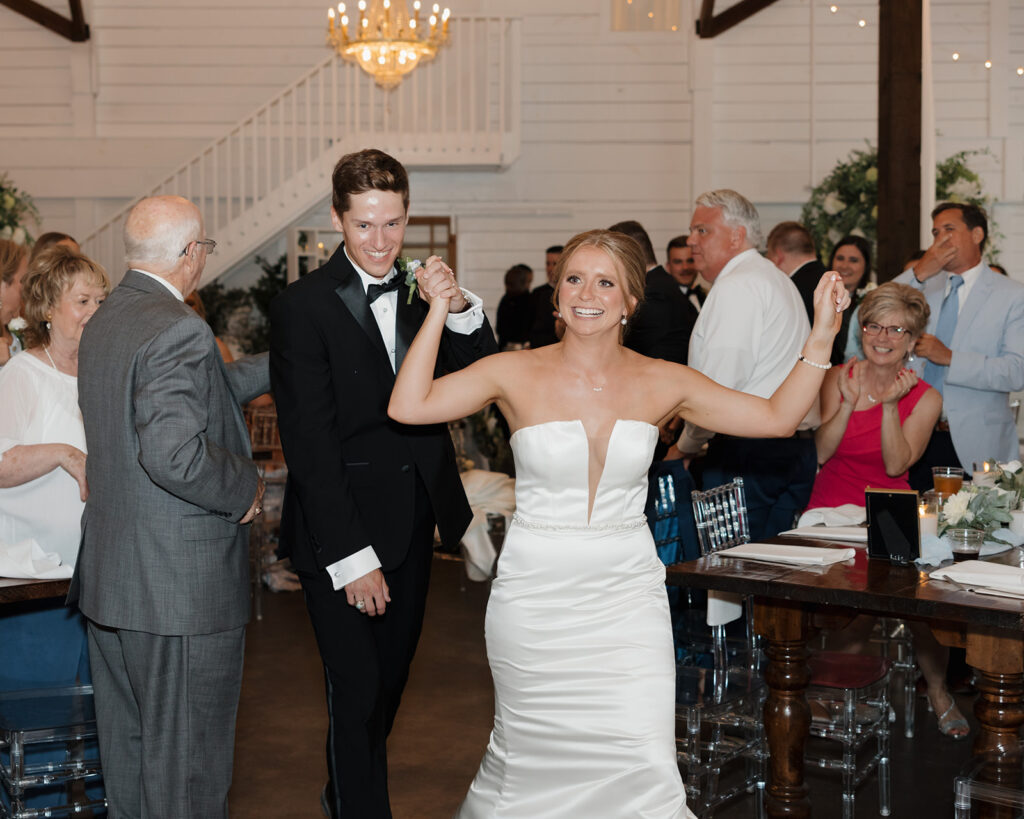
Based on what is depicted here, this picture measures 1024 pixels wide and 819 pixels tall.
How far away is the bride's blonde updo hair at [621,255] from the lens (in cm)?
277

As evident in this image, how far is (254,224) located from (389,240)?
867cm

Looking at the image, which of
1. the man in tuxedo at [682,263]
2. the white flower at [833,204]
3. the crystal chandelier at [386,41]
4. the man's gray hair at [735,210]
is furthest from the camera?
the white flower at [833,204]

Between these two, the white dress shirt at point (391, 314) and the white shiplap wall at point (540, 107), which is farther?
the white shiplap wall at point (540, 107)

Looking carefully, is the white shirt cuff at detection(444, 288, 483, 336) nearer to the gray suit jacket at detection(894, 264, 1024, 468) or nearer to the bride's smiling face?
the bride's smiling face

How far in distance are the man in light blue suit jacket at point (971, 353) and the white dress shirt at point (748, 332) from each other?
797mm

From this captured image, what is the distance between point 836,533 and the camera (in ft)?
12.2

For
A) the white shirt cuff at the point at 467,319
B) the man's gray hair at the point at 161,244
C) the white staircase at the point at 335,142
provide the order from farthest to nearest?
the white staircase at the point at 335,142 < the white shirt cuff at the point at 467,319 < the man's gray hair at the point at 161,244

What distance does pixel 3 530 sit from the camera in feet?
10.9

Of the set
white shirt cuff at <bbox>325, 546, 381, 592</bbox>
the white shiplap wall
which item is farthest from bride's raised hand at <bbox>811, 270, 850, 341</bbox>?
the white shiplap wall

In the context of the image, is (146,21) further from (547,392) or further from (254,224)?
(547,392)

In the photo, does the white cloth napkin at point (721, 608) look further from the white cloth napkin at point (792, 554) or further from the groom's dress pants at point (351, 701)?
the groom's dress pants at point (351, 701)

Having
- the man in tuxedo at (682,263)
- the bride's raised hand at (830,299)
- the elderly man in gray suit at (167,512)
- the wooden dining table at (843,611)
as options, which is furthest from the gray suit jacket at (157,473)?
the man in tuxedo at (682,263)

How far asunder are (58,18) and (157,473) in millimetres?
10547

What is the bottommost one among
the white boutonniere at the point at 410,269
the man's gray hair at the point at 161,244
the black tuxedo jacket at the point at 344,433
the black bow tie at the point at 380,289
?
the black tuxedo jacket at the point at 344,433
